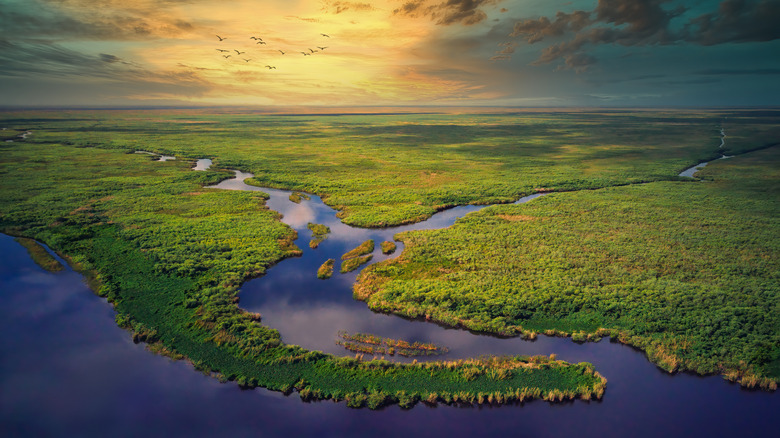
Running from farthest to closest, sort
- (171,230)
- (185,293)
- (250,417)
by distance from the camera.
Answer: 1. (171,230)
2. (185,293)
3. (250,417)

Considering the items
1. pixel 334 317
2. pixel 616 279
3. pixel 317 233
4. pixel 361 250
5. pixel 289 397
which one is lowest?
pixel 289 397

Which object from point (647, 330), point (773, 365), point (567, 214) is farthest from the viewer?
point (567, 214)

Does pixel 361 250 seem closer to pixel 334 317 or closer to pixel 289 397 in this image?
pixel 334 317

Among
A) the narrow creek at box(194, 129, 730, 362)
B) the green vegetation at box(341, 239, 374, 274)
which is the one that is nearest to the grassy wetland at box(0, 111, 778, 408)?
the green vegetation at box(341, 239, 374, 274)

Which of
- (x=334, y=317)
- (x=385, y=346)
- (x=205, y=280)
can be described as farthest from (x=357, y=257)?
(x=385, y=346)

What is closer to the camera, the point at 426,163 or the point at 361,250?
the point at 361,250

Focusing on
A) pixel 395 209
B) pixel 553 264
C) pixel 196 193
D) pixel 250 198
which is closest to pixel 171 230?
pixel 250 198

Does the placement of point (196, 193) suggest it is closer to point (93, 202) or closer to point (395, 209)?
point (93, 202)
